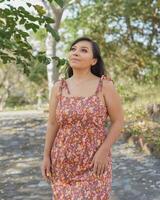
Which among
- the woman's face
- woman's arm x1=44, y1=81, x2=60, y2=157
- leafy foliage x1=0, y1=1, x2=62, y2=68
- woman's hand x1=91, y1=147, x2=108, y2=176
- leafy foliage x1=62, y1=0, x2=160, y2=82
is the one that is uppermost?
Result: leafy foliage x1=62, y1=0, x2=160, y2=82

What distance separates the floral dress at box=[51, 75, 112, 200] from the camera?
145 inches

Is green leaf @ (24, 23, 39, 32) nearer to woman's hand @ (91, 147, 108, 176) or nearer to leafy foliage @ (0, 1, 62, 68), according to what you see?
leafy foliage @ (0, 1, 62, 68)

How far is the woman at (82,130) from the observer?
371 centimetres

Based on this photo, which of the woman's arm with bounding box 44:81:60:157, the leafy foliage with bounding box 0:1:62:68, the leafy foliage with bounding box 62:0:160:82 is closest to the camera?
the woman's arm with bounding box 44:81:60:157

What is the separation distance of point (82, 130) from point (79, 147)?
12 cm

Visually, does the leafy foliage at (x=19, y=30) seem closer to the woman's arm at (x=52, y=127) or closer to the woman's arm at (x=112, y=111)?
the woman's arm at (x=52, y=127)

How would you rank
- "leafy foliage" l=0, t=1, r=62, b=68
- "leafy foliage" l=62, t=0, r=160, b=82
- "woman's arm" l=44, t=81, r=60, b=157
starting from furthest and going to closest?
1. "leafy foliage" l=62, t=0, r=160, b=82
2. "leafy foliage" l=0, t=1, r=62, b=68
3. "woman's arm" l=44, t=81, r=60, b=157

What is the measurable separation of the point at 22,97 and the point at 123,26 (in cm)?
1610

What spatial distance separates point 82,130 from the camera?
371 cm

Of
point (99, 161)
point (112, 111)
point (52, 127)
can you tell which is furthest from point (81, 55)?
point (99, 161)

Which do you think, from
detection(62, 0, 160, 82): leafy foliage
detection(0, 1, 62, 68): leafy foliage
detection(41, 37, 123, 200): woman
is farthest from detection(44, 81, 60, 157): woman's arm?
detection(62, 0, 160, 82): leafy foliage

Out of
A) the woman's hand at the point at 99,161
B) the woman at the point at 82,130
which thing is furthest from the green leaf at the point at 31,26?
the woman's hand at the point at 99,161

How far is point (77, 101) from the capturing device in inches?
146

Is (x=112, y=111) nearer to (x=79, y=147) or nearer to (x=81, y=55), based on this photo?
(x=79, y=147)
